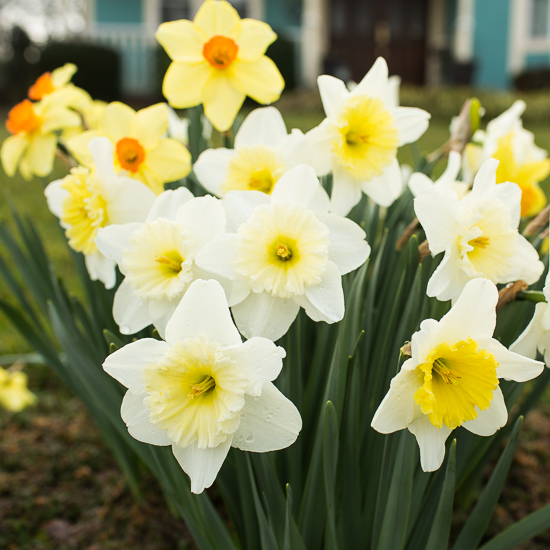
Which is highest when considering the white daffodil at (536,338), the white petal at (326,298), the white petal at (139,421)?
the white petal at (326,298)

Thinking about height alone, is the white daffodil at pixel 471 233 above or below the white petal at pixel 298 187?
below

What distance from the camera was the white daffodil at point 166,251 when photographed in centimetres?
83

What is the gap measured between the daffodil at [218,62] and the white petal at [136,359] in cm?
48

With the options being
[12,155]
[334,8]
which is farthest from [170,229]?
[334,8]

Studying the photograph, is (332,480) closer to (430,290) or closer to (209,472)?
(209,472)

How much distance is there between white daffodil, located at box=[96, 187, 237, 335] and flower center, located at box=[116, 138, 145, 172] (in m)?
0.24

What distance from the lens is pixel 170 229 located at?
842 millimetres

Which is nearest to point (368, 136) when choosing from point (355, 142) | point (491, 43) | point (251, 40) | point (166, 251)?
point (355, 142)

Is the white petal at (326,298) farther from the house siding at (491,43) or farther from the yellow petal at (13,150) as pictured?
the house siding at (491,43)

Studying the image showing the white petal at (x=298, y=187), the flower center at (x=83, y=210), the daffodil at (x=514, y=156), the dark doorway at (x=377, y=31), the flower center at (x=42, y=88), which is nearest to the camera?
the white petal at (x=298, y=187)

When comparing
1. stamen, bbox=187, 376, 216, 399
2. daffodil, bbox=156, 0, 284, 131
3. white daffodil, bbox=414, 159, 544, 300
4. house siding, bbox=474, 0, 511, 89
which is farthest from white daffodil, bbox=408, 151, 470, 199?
house siding, bbox=474, 0, 511, 89

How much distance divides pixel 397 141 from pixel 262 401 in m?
0.52

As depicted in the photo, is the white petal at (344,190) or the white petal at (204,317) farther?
the white petal at (344,190)

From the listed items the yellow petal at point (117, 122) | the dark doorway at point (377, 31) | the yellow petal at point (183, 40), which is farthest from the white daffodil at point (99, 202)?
the dark doorway at point (377, 31)
